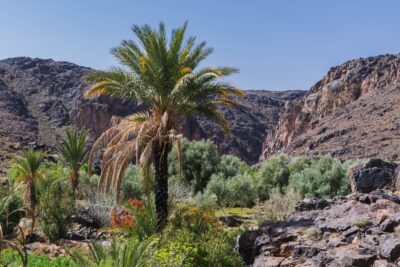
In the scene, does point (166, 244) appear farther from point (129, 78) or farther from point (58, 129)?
point (58, 129)

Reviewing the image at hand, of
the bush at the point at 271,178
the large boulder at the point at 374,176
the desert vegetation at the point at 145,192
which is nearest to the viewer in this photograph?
the desert vegetation at the point at 145,192

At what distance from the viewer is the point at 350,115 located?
76.7 meters

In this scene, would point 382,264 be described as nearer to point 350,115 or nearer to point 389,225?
point 389,225

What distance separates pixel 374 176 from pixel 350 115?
4996cm

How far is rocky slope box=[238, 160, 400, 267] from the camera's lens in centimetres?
1242

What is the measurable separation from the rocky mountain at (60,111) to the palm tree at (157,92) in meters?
57.2

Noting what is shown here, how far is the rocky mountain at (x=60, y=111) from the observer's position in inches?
3565

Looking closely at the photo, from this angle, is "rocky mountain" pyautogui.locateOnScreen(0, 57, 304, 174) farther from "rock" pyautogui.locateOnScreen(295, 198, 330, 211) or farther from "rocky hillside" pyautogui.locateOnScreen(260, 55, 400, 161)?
"rock" pyautogui.locateOnScreen(295, 198, 330, 211)

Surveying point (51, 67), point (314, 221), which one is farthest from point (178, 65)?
point (51, 67)

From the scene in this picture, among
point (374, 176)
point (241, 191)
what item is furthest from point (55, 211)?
point (241, 191)

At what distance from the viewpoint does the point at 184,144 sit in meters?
40.7

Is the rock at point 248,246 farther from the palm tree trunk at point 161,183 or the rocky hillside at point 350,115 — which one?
the rocky hillside at point 350,115

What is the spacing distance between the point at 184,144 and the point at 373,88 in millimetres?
58726

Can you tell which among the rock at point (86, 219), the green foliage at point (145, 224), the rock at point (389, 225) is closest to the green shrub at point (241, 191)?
the rock at point (86, 219)
